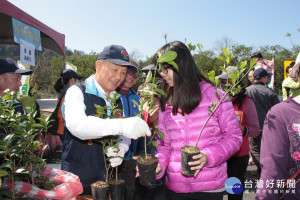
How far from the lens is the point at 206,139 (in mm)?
1537

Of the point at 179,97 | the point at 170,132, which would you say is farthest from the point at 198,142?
the point at 179,97

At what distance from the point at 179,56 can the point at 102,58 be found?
0.57m

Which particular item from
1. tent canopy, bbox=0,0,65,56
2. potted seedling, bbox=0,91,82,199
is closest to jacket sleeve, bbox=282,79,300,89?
potted seedling, bbox=0,91,82,199

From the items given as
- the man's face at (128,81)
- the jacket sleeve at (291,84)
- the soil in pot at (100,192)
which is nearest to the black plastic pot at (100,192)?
the soil in pot at (100,192)

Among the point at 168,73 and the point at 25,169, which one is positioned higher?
the point at 168,73

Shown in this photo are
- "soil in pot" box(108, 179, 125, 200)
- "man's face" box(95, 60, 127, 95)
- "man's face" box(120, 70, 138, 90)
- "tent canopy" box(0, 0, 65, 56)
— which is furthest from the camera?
"tent canopy" box(0, 0, 65, 56)

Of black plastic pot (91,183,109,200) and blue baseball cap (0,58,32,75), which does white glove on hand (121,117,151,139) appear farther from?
blue baseball cap (0,58,32,75)

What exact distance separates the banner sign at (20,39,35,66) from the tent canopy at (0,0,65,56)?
43cm

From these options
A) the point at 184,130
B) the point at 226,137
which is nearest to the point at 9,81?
the point at 184,130

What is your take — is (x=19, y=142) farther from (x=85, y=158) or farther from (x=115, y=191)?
(x=115, y=191)

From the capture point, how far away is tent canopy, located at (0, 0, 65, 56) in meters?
3.39

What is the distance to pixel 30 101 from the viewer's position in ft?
4.52

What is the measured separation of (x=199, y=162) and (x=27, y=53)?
3.46 metres

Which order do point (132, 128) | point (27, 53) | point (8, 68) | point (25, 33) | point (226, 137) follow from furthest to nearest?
point (25, 33) → point (27, 53) → point (8, 68) → point (226, 137) → point (132, 128)
